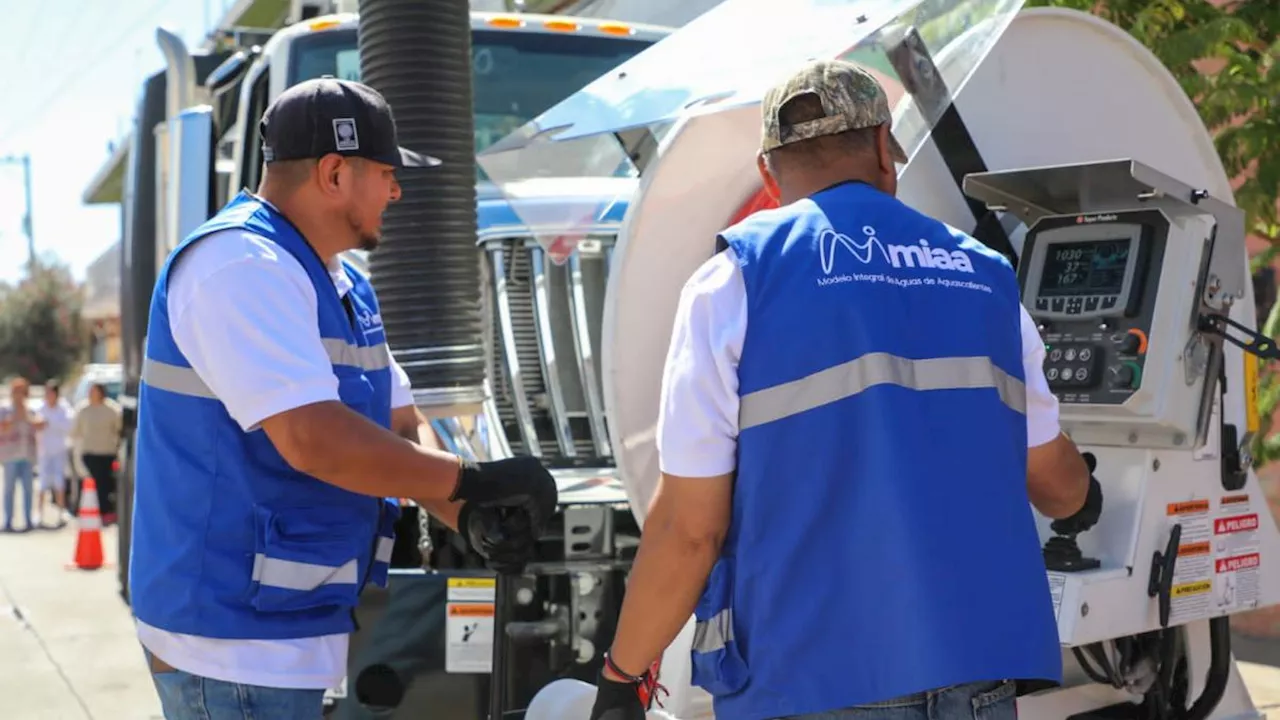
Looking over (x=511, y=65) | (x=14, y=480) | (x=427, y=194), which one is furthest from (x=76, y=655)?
(x=14, y=480)

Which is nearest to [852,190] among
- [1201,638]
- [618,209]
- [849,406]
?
[849,406]

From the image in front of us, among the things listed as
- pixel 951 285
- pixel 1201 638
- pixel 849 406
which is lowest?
pixel 1201 638

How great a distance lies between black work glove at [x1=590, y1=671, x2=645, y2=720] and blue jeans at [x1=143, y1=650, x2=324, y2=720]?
0.56 meters

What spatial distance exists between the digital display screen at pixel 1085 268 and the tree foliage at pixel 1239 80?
1430mm

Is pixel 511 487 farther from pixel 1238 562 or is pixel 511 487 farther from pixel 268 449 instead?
pixel 1238 562

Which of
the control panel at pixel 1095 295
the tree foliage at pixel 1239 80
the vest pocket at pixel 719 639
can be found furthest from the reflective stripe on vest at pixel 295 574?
the tree foliage at pixel 1239 80

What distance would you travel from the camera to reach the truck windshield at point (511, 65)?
5465 millimetres

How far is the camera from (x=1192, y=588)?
3260 millimetres

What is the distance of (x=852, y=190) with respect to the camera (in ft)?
7.39

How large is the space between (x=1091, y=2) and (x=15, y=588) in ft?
30.5

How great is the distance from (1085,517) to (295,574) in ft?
5.07

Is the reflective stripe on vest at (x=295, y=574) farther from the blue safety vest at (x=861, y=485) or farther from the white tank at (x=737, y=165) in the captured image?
the white tank at (x=737, y=165)

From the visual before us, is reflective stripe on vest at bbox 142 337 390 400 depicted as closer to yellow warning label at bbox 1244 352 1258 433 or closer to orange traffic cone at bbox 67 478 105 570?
yellow warning label at bbox 1244 352 1258 433

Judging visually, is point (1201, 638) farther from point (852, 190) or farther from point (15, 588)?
point (15, 588)
